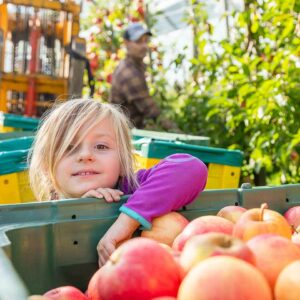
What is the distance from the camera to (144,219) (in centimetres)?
162

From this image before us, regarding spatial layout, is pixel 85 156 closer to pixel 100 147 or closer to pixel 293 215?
pixel 100 147

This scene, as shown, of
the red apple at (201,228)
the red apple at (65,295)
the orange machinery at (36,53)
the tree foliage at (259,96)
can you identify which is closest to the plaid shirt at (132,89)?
the tree foliage at (259,96)

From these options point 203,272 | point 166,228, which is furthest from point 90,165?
point 203,272

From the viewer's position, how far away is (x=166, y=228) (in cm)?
162

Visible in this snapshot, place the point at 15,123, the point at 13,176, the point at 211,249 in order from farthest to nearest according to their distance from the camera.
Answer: the point at 15,123 → the point at 13,176 → the point at 211,249

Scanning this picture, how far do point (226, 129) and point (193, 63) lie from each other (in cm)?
61

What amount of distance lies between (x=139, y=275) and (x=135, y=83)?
4.75 metres

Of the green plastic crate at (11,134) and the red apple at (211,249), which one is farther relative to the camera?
the green plastic crate at (11,134)

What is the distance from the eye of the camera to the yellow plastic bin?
2.56m

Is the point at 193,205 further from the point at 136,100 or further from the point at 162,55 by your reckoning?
the point at 162,55

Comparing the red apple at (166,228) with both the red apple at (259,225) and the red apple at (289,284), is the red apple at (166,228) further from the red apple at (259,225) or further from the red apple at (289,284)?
the red apple at (289,284)

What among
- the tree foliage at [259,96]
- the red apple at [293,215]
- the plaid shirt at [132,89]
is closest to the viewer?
the red apple at [293,215]

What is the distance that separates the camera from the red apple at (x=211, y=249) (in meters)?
1.09

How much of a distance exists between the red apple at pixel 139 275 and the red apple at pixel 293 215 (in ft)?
2.21
